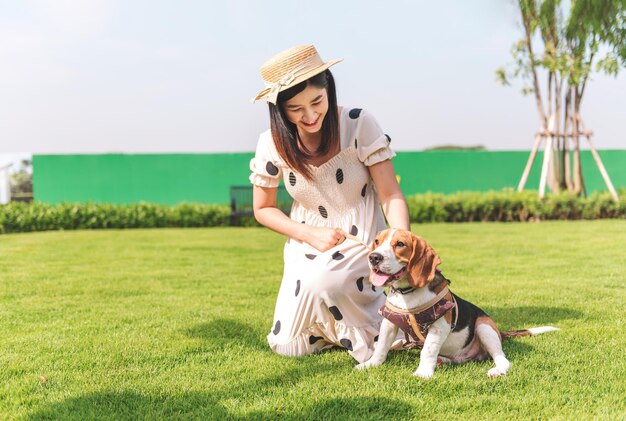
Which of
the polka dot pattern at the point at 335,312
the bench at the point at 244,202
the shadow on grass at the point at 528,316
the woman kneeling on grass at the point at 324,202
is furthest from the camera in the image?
the bench at the point at 244,202

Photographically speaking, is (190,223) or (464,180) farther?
(464,180)

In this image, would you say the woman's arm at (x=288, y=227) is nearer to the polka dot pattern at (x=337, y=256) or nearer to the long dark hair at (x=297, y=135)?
the polka dot pattern at (x=337, y=256)

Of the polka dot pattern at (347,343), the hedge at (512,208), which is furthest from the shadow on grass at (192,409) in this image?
the hedge at (512,208)

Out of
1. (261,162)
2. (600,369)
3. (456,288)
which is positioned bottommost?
(456,288)

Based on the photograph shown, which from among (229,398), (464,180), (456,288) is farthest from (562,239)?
(464,180)

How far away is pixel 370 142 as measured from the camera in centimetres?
356

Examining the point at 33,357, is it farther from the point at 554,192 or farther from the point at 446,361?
the point at 554,192

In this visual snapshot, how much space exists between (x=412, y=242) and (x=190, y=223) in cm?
1272

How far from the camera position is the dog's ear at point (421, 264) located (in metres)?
2.97

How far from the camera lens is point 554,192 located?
16984 millimetres

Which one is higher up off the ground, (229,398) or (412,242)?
(412,242)

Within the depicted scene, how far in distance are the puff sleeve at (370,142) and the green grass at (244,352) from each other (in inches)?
41.9

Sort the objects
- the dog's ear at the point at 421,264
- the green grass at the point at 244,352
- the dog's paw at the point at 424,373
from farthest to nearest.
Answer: the dog's paw at the point at 424,373 < the dog's ear at the point at 421,264 < the green grass at the point at 244,352

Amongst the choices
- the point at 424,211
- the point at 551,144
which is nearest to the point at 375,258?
the point at 424,211
